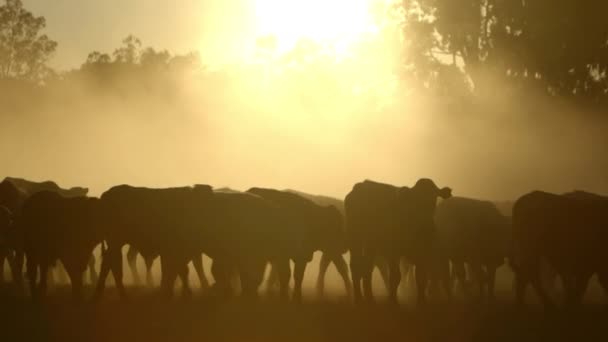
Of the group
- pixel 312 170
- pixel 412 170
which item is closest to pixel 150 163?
pixel 312 170

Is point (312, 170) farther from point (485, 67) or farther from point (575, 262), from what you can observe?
point (575, 262)

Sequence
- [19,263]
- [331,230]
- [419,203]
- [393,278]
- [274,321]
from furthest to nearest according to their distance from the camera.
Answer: [331,230] < [19,263] < [419,203] < [393,278] < [274,321]

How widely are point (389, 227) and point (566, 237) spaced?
3.19 m

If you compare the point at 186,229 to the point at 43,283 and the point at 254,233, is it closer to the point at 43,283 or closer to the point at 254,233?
the point at 254,233

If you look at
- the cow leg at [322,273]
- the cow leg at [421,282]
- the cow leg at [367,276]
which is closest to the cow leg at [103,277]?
the cow leg at [367,276]

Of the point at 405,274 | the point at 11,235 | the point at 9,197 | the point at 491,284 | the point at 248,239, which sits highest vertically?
the point at 9,197

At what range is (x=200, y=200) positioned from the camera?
18188mm

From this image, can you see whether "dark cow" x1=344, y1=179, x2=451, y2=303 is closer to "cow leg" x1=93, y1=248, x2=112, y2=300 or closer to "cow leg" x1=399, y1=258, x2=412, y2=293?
"cow leg" x1=93, y1=248, x2=112, y2=300

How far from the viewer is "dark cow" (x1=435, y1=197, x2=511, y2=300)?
854 inches

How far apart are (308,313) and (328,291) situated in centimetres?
625

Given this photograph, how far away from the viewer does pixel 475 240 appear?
858 inches

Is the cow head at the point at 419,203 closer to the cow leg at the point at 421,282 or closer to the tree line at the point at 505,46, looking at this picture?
the cow leg at the point at 421,282

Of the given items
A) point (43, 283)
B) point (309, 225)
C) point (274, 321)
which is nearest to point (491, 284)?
point (309, 225)

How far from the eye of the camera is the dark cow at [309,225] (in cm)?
1894
